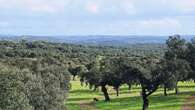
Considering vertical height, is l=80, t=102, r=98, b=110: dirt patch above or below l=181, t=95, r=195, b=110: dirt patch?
below

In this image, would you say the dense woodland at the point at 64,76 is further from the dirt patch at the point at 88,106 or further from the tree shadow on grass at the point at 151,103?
the dirt patch at the point at 88,106

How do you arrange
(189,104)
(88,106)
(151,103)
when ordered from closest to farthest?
(189,104) → (88,106) → (151,103)

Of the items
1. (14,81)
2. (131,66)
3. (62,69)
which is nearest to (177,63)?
(131,66)

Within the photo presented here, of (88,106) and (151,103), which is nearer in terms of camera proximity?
(88,106)

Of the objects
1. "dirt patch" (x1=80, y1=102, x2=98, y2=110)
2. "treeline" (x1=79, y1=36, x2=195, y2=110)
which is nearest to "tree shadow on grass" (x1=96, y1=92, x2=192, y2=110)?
"dirt patch" (x1=80, y1=102, x2=98, y2=110)

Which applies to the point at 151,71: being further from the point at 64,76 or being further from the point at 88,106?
the point at 88,106

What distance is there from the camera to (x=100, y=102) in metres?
107

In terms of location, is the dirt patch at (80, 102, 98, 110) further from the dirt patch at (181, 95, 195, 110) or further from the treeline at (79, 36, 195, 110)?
the dirt patch at (181, 95, 195, 110)

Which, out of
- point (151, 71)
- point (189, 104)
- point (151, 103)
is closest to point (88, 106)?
point (151, 103)

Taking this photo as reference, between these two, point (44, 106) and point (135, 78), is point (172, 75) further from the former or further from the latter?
point (44, 106)

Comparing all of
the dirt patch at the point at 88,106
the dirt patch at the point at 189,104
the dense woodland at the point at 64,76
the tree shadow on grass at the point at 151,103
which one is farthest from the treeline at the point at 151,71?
the dirt patch at the point at 88,106

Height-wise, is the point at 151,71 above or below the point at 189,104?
above

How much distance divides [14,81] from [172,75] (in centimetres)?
4059

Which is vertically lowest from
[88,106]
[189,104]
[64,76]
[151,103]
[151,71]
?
[88,106]
